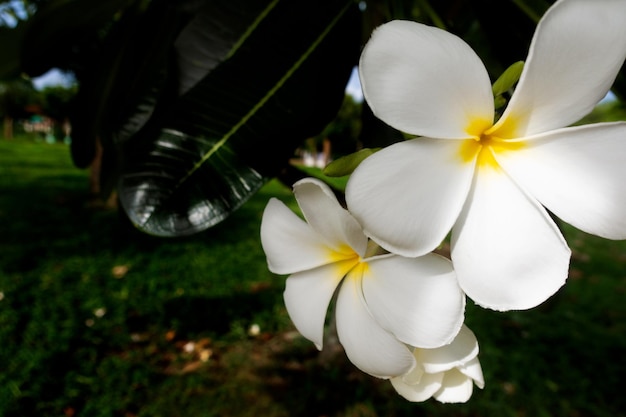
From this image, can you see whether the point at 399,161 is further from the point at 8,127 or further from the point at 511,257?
the point at 8,127

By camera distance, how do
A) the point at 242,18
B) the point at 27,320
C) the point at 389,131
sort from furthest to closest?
the point at 27,320 → the point at 242,18 → the point at 389,131

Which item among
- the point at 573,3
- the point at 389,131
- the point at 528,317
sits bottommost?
the point at 528,317

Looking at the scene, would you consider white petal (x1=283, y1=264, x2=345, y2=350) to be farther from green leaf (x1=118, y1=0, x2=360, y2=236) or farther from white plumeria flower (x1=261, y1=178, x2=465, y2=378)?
green leaf (x1=118, y1=0, x2=360, y2=236)

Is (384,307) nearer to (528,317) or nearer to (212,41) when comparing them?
(212,41)

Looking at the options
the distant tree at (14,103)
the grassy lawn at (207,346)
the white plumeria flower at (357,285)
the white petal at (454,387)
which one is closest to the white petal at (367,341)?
the white plumeria flower at (357,285)

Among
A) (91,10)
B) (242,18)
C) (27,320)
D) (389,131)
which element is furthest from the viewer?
(27,320)

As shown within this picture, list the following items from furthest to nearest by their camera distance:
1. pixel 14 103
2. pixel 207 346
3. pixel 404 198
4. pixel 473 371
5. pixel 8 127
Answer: pixel 14 103 → pixel 8 127 → pixel 207 346 → pixel 473 371 → pixel 404 198

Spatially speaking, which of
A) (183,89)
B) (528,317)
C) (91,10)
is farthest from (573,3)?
(528,317)

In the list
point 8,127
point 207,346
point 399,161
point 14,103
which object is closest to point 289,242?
point 399,161
